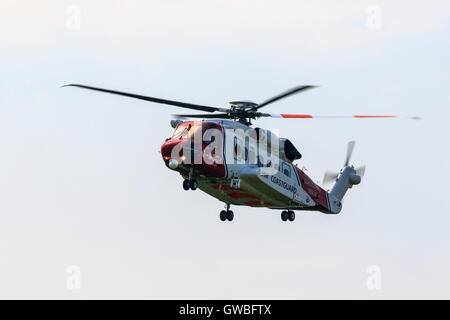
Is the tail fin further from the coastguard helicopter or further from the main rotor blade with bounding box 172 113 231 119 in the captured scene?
the main rotor blade with bounding box 172 113 231 119

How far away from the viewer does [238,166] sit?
4334 centimetres

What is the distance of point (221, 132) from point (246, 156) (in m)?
2.72

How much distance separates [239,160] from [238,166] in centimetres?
32

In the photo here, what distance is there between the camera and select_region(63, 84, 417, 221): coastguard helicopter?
133ft

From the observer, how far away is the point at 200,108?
43188mm

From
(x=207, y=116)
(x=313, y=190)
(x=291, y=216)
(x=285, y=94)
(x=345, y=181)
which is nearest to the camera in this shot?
(x=285, y=94)

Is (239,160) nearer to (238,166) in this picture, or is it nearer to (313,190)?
(238,166)

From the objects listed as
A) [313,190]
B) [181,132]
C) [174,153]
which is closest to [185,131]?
[181,132]

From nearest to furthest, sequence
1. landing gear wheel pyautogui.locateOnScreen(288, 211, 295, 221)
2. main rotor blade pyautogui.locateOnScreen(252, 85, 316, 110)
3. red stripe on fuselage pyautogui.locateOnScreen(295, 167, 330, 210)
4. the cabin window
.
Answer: main rotor blade pyautogui.locateOnScreen(252, 85, 316, 110)
the cabin window
landing gear wheel pyautogui.locateOnScreen(288, 211, 295, 221)
red stripe on fuselage pyautogui.locateOnScreen(295, 167, 330, 210)

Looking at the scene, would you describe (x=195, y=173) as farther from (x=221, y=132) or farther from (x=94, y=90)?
(x=94, y=90)

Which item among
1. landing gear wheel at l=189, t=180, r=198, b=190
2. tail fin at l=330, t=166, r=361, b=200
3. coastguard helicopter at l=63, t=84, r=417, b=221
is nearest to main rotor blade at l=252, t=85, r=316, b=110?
coastguard helicopter at l=63, t=84, r=417, b=221

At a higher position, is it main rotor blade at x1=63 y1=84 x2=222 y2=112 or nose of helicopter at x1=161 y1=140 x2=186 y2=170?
main rotor blade at x1=63 y1=84 x2=222 y2=112

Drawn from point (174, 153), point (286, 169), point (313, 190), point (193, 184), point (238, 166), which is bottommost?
point (193, 184)

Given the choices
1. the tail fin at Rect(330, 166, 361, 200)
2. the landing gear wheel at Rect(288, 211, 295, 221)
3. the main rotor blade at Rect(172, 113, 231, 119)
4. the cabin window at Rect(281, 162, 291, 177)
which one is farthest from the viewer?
the tail fin at Rect(330, 166, 361, 200)
